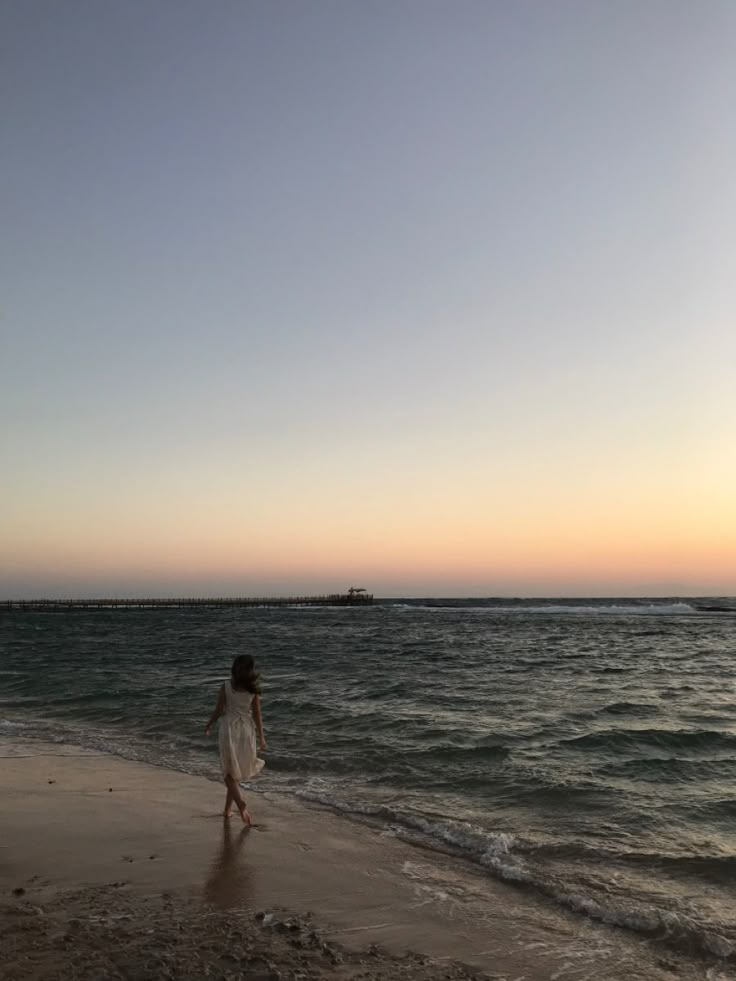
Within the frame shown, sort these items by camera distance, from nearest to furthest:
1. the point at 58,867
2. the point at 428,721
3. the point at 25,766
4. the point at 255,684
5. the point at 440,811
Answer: the point at 58,867, the point at 255,684, the point at 440,811, the point at 25,766, the point at 428,721

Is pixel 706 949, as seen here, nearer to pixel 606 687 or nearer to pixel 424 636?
pixel 606 687

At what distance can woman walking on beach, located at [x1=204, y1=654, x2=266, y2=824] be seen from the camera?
26.1ft

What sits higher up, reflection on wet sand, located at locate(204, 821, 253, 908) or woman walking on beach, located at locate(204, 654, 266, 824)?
woman walking on beach, located at locate(204, 654, 266, 824)

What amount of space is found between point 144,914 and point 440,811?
431 cm

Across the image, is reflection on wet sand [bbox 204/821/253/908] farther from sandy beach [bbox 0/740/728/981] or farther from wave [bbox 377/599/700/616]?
wave [bbox 377/599/700/616]

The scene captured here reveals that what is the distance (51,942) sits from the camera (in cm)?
471

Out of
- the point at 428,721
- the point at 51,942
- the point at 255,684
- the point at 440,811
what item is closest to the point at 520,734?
the point at 428,721

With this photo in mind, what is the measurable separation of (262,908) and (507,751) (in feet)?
22.3

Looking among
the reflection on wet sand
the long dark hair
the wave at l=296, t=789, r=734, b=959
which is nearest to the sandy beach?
the reflection on wet sand

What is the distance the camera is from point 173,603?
4264 inches

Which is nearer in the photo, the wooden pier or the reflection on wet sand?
the reflection on wet sand

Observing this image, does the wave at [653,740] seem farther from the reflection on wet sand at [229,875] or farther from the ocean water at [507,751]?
the reflection on wet sand at [229,875]

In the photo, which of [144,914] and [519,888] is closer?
[144,914]

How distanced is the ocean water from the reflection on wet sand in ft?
5.77
